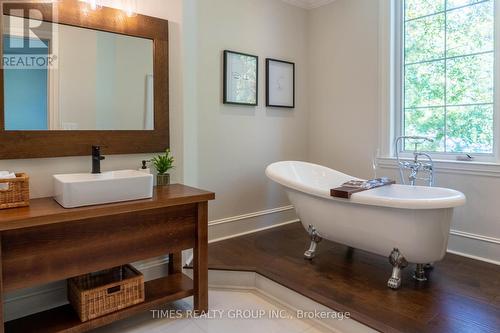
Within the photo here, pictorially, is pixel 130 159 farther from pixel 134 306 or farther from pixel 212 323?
pixel 212 323

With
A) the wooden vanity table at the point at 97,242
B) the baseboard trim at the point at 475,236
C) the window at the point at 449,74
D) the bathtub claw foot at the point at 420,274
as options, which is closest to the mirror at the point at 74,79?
the wooden vanity table at the point at 97,242

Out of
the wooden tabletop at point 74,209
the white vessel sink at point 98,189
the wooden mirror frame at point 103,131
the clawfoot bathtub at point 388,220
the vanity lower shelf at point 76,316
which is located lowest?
the vanity lower shelf at point 76,316

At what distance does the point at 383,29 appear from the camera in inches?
128

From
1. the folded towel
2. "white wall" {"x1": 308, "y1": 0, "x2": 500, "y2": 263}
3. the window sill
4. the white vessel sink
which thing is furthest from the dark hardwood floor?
the folded towel

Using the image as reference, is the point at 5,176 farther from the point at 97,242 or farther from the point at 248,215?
the point at 248,215

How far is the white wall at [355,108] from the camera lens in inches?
110

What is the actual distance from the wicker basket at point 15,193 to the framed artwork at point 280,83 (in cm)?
236

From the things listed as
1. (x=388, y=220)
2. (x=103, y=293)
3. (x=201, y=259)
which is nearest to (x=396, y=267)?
(x=388, y=220)

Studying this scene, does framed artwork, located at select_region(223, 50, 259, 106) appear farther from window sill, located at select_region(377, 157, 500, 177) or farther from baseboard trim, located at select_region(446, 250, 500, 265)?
baseboard trim, located at select_region(446, 250, 500, 265)

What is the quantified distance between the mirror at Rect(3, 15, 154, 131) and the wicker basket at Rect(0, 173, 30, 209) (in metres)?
0.37

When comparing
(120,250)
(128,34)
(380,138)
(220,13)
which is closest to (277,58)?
(220,13)

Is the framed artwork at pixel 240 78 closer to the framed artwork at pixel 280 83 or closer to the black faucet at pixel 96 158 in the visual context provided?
the framed artwork at pixel 280 83

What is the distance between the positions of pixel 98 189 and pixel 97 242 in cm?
27

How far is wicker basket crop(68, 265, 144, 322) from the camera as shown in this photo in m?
1.86
